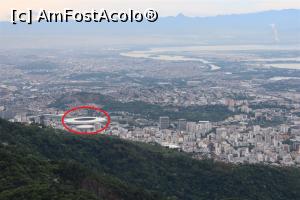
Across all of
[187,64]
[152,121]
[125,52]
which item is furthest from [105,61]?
[152,121]

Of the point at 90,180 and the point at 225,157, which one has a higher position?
the point at 90,180

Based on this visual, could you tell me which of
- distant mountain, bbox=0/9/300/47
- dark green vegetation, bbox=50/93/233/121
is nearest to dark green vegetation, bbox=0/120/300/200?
dark green vegetation, bbox=50/93/233/121

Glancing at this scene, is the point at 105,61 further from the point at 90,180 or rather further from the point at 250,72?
the point at 90,180

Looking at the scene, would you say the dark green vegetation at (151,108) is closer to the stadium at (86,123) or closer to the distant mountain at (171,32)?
the stadium at (86,123)

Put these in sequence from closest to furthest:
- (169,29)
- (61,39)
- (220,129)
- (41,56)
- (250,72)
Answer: (220,129) → (250,72) → (41,56) → (61,39) → (169,29)

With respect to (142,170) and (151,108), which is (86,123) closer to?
(151,108)
